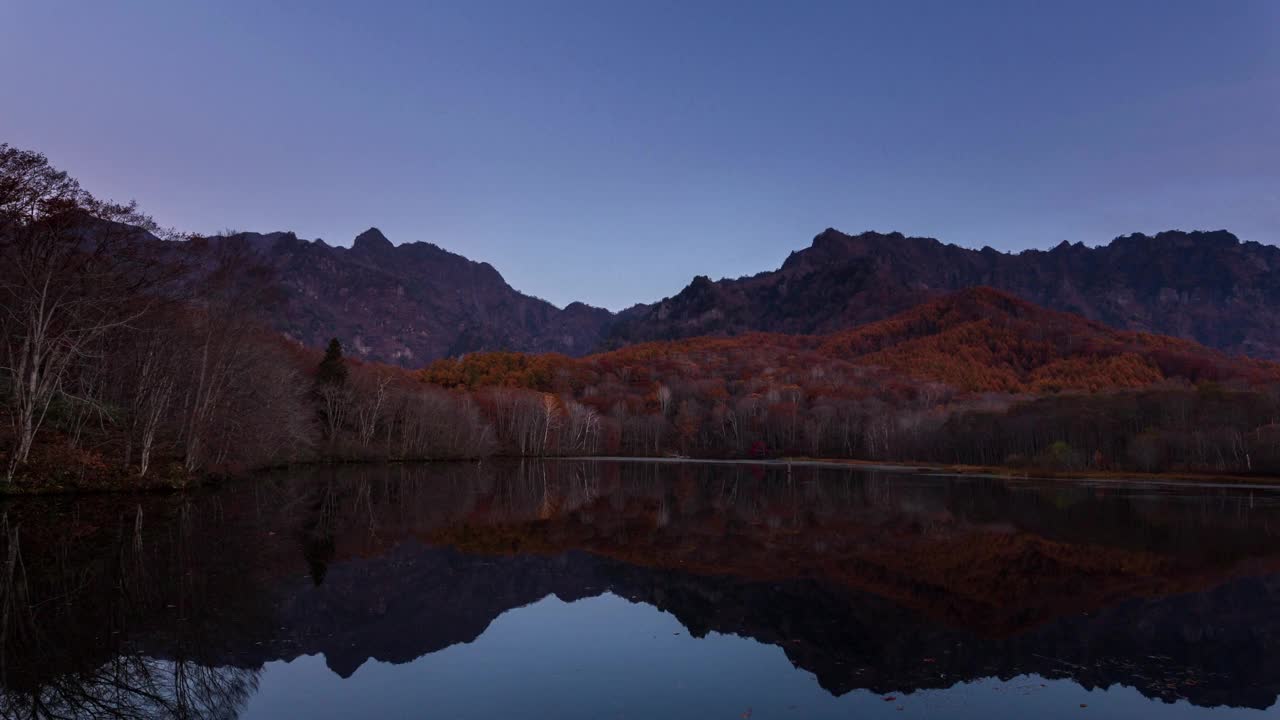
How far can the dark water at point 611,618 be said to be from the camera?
10570mm

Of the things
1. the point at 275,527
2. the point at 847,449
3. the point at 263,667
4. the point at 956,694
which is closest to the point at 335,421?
the point at 275,527

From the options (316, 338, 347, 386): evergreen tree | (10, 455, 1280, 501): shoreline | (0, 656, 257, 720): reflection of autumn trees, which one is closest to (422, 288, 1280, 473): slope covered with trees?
(10, 455, 1280, 501): shoreline

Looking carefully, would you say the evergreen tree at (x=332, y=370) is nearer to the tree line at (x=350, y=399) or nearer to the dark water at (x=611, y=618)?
the tree line at (x=350, y=399)

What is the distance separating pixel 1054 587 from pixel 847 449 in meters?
116

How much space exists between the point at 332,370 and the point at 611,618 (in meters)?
73.2

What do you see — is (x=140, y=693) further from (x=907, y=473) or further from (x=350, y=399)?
(x=907, y=473)

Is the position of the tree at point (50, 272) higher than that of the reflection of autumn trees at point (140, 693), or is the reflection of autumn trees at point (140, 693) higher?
the tree at point (50, 272)

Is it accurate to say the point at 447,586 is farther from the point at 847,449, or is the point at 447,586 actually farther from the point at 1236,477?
the point at 847,449

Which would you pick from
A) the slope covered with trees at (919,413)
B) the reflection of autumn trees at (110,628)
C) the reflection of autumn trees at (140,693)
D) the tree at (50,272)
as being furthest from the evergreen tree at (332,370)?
the reflection of autumn trees at (140,693)

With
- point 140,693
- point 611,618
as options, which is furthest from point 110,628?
point 611,618

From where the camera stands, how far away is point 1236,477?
73.8 metres

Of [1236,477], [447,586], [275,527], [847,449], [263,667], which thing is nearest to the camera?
[263,667]

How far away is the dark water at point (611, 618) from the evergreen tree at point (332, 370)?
5032cm

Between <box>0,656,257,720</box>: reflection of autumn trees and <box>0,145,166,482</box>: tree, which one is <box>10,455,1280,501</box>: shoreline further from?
<box>0,656,257,720</box>: reflection of autumn trees
